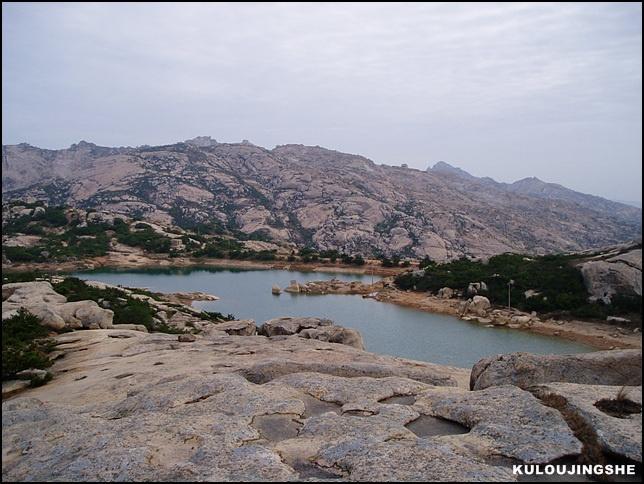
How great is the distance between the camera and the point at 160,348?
44.2ft

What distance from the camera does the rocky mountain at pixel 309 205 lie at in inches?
3307

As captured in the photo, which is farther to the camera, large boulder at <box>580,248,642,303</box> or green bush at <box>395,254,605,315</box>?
green bush at <box>395,254,605,315</box>

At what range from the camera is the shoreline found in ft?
82.8

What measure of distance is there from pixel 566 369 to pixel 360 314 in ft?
80.7

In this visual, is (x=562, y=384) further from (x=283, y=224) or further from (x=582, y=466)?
(x=283, y=224)

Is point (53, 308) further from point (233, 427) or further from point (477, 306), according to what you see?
point (477, 306)

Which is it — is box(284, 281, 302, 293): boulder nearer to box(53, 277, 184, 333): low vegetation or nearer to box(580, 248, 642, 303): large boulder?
box(53, 277, 184, 333): low vegetation

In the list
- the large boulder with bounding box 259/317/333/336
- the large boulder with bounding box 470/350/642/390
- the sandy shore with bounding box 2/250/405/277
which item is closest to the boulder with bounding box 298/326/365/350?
the large boulder with bounding box 259/317/333/336

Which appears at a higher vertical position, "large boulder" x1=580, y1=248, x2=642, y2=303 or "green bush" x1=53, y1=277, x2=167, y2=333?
"large boulder" x1=580, y1=248, x2=642, y2=303

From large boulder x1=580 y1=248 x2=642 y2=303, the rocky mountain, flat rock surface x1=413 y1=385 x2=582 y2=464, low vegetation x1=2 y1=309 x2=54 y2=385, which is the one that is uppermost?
the rocky mountain

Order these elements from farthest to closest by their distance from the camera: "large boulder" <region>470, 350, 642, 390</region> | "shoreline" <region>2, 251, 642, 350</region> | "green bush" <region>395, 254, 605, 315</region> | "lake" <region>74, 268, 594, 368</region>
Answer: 1. "green bush" <region>395, 254, 605, 315</region>
2. "shoreline" <region>2, 251, 642, 350</region>
3. "lake" <region>74, 268, 594, 368</region>
4. "large boulder" <region>470, 350, 642, 390</region>

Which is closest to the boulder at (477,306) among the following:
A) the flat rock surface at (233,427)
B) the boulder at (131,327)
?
the boulder at (131,327)

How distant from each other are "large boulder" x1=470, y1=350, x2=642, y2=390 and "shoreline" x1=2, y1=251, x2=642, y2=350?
18.2 meters

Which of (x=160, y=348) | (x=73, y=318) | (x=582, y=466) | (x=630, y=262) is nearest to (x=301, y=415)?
(x=582, y=466)
